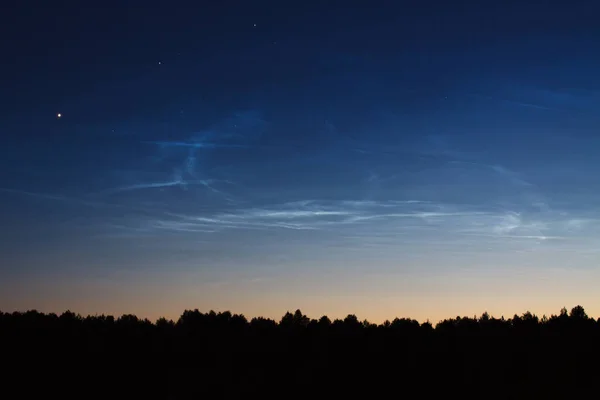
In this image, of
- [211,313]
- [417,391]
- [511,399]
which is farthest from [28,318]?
[511,399]

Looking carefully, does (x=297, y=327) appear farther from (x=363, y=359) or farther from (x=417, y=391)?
(x=417, y=391)

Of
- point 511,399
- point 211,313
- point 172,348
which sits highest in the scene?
point 211,313

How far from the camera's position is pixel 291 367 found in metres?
125

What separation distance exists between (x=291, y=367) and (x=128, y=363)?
102 feet

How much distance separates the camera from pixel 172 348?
14225 cm

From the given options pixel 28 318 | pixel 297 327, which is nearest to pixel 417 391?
pixel 297 327

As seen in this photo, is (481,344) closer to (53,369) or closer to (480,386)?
(480,386)

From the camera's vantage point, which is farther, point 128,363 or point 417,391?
point 128,363

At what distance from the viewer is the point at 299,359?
13075 centimetres

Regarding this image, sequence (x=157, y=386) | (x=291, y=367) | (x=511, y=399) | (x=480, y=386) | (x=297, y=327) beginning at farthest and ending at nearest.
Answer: (x=297, y=327)
(x=291, y=367)
(x=157, y=386)
(x=480, y=386)
(x=511, y=399)

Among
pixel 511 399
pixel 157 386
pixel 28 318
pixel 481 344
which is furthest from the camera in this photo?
pixel 28 318

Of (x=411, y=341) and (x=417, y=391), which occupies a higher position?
(x=411, y=341)

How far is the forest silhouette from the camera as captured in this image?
107 meters

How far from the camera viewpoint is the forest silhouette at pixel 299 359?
352 ft
